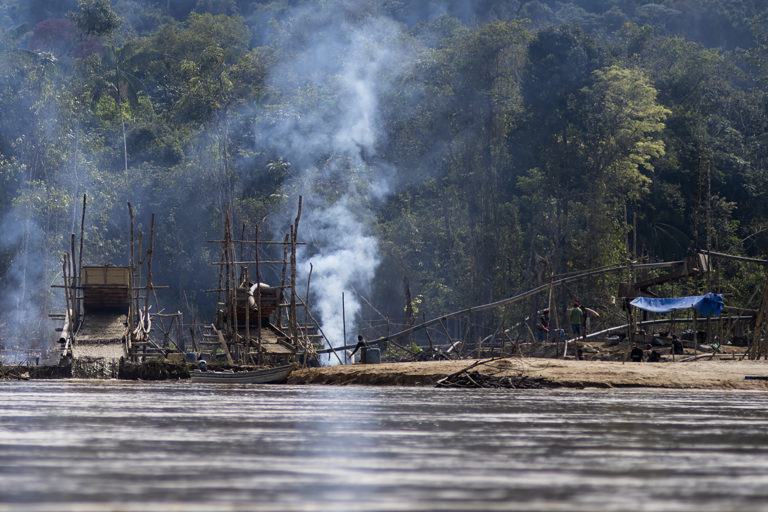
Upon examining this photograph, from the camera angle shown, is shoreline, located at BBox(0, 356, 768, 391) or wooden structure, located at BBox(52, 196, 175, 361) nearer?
shoreline, located at BBox(0, 356, 768, 391)

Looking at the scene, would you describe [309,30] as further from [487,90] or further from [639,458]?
[639,458]

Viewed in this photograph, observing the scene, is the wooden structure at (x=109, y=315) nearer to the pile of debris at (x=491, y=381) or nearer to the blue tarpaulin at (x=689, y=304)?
the pile of debris at (x=491, y=381)

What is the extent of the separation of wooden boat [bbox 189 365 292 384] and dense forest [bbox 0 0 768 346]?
66.9ft

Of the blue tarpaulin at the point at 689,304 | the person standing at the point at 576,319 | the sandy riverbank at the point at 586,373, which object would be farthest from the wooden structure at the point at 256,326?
the blue tarpaulin at the point at 689,304

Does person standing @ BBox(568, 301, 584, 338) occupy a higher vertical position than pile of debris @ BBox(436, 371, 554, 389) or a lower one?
higher

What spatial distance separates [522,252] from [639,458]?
160 feet

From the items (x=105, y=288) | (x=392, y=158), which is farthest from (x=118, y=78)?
(x=105, y=288)

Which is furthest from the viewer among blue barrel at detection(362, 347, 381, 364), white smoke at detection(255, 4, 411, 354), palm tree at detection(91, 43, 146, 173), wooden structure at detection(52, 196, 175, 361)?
palm tree at detection(91, 43, 146, 173)

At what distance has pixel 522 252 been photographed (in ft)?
194

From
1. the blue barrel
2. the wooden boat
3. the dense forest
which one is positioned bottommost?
the wooden boat

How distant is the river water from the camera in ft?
25.7

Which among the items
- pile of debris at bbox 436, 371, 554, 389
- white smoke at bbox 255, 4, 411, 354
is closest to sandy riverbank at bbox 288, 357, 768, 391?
pile of debris at bbox 436, 371, 554, 389

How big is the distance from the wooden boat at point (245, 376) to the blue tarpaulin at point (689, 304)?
453 inches

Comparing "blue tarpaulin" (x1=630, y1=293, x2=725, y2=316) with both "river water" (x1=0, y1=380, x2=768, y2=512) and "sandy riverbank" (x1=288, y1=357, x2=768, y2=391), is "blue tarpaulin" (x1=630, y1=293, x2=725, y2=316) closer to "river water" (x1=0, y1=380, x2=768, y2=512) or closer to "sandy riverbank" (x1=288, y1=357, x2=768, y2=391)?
"sandy riverbank" (x1=288, y1=357, x2=768, y2=391)
